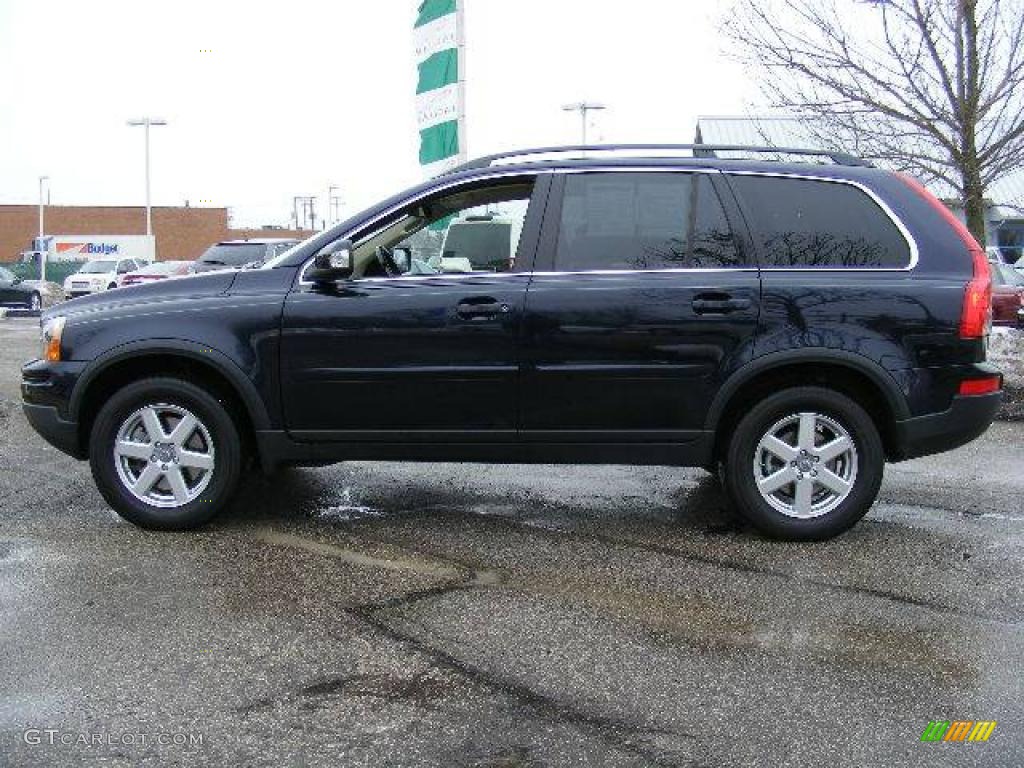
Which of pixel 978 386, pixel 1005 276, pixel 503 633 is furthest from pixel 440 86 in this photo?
pixel 503 633

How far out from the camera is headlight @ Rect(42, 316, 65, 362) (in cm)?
558

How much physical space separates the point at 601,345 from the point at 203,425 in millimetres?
2046

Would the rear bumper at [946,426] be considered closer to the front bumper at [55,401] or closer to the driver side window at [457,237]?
the driver side window at [457,237]

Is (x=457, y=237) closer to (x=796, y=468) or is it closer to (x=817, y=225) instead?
(x=817, y=225)

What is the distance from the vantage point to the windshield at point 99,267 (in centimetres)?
3778

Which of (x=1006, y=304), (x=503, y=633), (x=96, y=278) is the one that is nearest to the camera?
(x=503, y=633)

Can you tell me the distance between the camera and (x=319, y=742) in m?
3.24

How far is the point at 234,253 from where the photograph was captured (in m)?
18.4

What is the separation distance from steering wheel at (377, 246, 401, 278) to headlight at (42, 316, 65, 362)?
1658 mm

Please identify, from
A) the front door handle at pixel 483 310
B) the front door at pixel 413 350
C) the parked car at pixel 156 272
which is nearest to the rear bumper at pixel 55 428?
the front door at pixel 413 350

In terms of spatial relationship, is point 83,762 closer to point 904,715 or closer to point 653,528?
point 904,715

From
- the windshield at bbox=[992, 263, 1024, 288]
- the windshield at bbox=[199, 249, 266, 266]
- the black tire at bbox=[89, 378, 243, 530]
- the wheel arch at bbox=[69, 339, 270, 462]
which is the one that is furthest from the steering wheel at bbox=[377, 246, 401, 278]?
the windshield at bbox=[199, 249, 266, 266]

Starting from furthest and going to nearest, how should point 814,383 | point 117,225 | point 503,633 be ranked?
point 117,225 → point 814,383 → point 503,633

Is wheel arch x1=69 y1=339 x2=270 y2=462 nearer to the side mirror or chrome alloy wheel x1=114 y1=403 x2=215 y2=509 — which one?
chrome alloy wheel x1=114 y1=403 x2=215 y2=509
